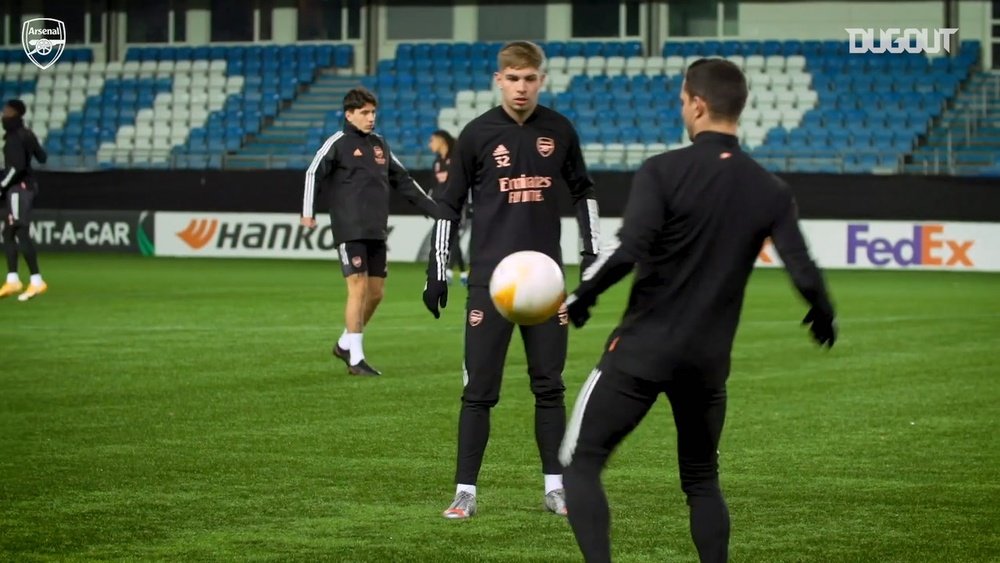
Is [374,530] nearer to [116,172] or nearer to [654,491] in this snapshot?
[654,491]

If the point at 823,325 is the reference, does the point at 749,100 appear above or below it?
above

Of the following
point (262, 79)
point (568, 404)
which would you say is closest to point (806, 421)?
point (568, 404)

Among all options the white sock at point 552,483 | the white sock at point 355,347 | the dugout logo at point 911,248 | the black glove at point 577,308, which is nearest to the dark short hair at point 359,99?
the white sock at point 355,347

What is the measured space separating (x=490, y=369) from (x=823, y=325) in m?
2.34

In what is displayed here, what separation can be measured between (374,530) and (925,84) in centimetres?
2939

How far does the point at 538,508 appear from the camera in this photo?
7734mm

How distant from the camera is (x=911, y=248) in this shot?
94.2 ft

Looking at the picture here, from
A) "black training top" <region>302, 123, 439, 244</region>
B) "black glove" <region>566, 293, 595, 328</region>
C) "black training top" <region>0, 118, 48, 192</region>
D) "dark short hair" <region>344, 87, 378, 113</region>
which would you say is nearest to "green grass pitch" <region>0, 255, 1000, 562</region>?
"black training top" <region>302, 123, 439, 244</region>

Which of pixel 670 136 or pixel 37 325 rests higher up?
pixel 670 136

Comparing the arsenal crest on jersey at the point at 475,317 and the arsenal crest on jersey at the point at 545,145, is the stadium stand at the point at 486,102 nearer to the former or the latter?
the arsenal crest on jersey at the point at 545,145

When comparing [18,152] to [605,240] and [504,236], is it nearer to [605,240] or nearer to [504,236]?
[605,240]

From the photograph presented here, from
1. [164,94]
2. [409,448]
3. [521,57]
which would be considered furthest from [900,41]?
[521,57]

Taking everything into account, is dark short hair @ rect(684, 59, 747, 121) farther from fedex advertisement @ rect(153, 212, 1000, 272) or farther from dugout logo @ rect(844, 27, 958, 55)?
dugout logo @ rect(844, 27, 958, 55)

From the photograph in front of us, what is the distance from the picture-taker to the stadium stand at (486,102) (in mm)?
33281
